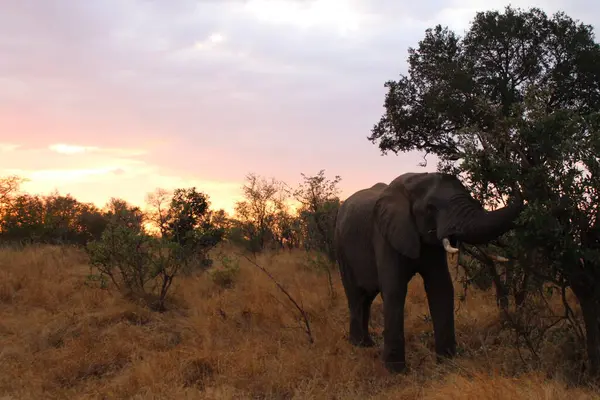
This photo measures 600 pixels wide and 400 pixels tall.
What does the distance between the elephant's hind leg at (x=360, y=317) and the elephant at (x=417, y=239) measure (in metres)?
0.08

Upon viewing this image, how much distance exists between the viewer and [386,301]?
20.2 feet

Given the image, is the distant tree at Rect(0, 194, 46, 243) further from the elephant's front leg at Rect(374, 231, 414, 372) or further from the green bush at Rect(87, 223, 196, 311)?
the elephant's front leg at Rect(374, 231, 414, 372)

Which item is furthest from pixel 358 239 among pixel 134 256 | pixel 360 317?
pixel 134 256

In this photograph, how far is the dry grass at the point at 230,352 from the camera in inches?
209

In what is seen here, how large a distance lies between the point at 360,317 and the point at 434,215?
2.50 m

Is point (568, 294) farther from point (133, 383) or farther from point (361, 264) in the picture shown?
point (133, 383)

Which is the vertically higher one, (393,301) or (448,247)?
(448,247)

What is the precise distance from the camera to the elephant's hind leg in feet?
24.4

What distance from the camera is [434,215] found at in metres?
5.71

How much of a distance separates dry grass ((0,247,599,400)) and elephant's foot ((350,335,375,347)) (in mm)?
283

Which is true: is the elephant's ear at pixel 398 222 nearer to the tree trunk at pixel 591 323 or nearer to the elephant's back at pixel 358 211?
the elephant's back at pixel 358 211

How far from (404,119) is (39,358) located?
11436mm

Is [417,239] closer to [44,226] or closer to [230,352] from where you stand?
[230,352]

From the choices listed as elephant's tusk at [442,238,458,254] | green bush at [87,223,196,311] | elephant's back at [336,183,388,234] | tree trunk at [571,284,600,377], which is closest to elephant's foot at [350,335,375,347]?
elephant's back at [336,183,388,234]
